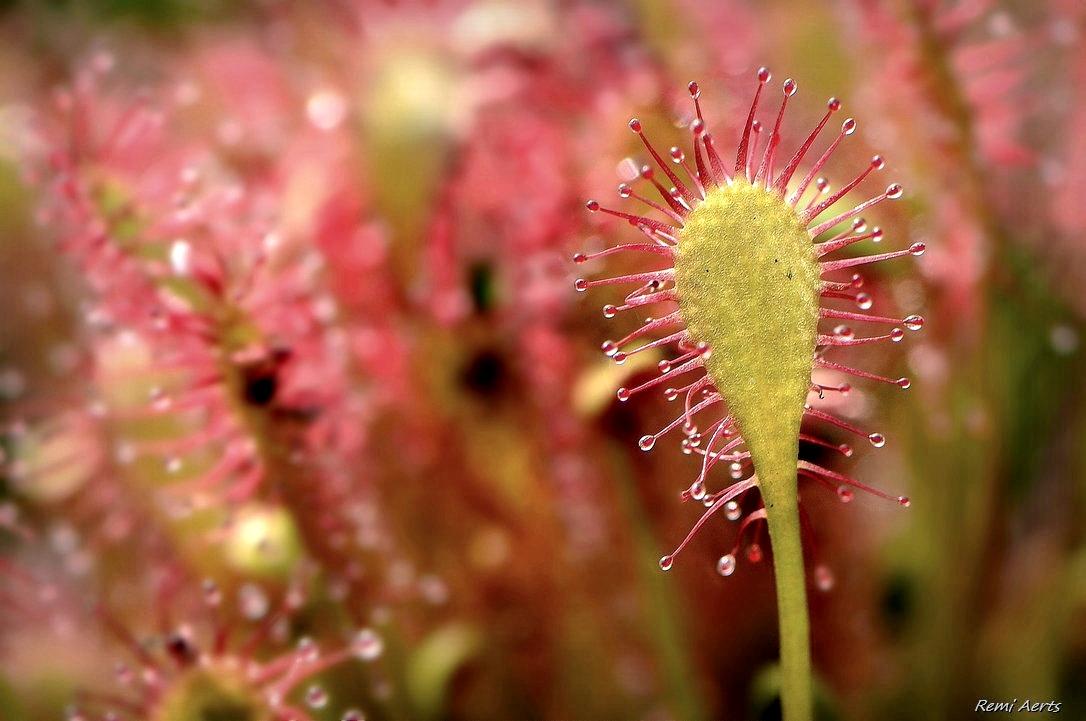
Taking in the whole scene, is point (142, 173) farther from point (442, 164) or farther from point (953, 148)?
point (953, 148)

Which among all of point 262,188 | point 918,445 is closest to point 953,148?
point 918,445

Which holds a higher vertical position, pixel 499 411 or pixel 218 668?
pixel 499 411

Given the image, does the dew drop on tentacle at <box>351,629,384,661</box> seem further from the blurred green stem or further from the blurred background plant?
the blurred green stem
